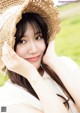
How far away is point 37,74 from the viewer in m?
2.04

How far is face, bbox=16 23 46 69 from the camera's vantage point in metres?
2.04

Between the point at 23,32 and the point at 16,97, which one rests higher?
the point at 23,32

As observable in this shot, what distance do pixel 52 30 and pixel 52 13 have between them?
0.29 feet

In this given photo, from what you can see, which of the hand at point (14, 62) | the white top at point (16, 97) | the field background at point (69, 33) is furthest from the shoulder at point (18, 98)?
the field background at point (69, 33)

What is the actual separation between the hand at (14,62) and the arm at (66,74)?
0.69ft

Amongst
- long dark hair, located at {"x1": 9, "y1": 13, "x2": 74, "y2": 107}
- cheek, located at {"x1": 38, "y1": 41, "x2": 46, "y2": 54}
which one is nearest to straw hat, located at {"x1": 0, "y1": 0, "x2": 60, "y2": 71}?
long dark hair, located at {"x1": 9, "y1": 13, "x2": 74, "y2": 107}

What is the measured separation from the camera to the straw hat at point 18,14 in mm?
2004

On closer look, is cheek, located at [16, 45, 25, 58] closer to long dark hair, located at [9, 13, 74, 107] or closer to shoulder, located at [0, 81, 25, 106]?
long dark hair, located at [9, 13, 74, 107]

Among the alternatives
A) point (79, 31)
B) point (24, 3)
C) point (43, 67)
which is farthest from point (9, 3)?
point (79, 31)

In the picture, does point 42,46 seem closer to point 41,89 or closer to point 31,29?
point 31,29

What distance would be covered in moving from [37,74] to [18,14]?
0.28m

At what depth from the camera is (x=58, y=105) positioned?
2.04 m

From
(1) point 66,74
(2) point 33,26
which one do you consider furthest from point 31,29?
(1) point 66,74

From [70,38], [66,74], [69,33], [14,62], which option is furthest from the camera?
[69,33]
